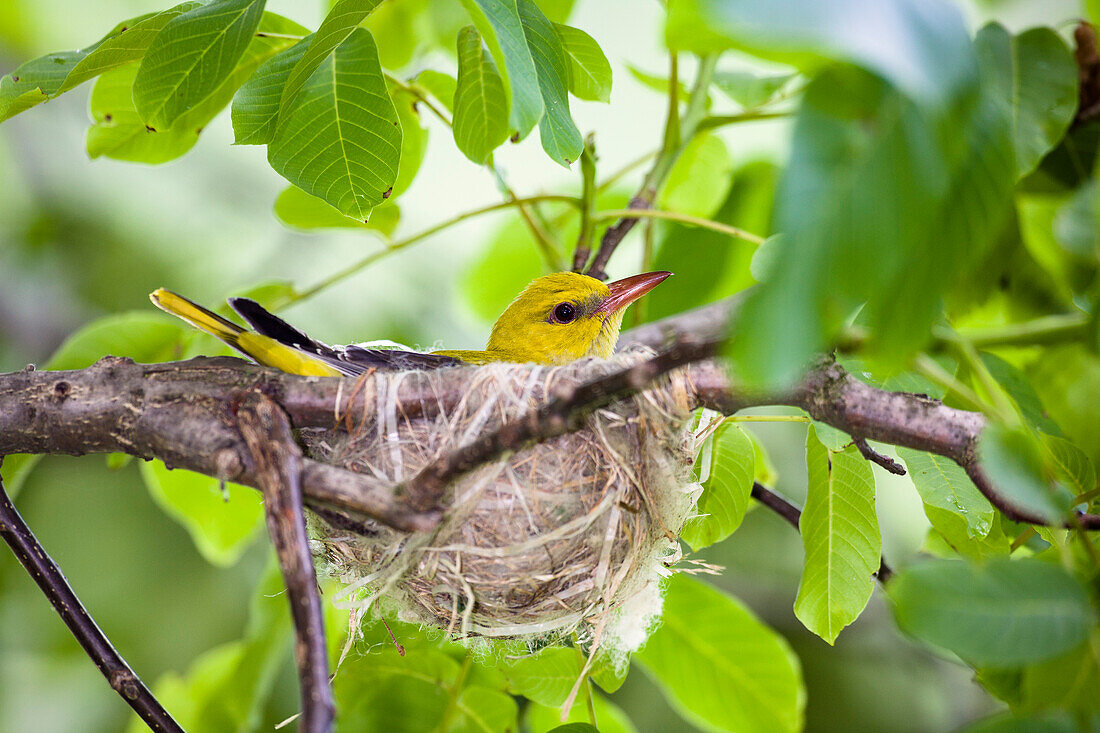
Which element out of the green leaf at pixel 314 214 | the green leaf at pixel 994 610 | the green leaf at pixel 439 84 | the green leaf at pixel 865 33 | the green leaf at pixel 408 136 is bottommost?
the green leaf at pixel 994 610

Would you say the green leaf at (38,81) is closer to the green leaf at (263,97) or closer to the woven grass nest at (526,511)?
the green leaf at (263,97)

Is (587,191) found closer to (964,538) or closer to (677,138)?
(677,138)

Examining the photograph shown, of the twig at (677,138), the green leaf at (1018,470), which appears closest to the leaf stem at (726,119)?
the twig at (677,138)

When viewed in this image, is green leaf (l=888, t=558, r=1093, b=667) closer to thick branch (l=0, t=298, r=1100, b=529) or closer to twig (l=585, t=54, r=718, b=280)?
thick branch (l=0, t=298, r=1100, b=529)

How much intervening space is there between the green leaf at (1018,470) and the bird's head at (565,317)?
5.12 ft

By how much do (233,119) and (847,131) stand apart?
106cm

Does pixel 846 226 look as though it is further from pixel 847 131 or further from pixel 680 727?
pixel 680 727

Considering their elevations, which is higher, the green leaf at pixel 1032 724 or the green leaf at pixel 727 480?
the green leaf at pixel 1032 724

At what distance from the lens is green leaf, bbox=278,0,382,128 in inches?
50.9

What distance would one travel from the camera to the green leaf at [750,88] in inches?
88.1

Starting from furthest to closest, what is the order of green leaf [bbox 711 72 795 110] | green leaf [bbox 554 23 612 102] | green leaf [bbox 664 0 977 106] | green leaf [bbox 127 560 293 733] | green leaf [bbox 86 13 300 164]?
green leaf [bbox 711 72 795 110], green leaf [bbox 127 560 293 733], green leaf [bbox 86 13 300 164], green leaf [bbox 554 23 612 102], green leaf [bbox 664 0 977 106]

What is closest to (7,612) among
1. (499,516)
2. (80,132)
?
(80,132)

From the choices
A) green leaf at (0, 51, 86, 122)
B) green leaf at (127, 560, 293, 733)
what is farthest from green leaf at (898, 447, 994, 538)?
green leaf at (0, 51, 86, 122)

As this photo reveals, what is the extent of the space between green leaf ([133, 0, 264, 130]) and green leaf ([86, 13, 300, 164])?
1.16 ft
